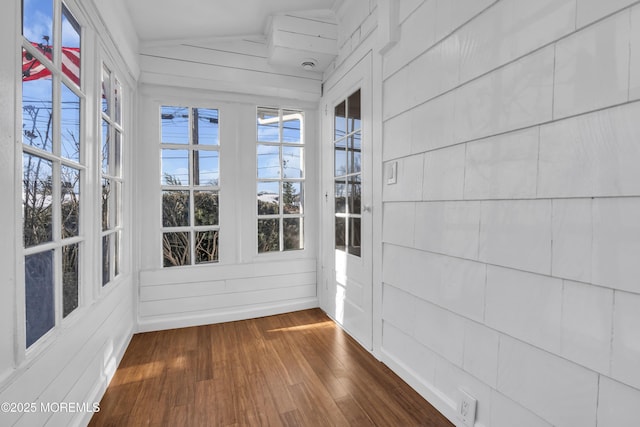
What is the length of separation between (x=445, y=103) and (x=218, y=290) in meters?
2.37

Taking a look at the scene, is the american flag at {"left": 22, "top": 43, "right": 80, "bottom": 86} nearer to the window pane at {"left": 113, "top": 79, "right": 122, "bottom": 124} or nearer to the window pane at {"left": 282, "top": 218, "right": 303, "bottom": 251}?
the window pane at {"left": 113, "top": 79, "right": 122, "bottom": 124}

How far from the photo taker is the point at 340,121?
2604mm

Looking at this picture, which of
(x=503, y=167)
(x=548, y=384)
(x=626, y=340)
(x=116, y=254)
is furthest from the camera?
(x=116, y=254)

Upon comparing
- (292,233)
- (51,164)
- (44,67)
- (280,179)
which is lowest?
(292,233)

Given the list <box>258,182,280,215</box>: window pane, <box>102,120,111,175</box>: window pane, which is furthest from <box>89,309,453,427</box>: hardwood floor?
<box>102,120,111,175</box>: window pane

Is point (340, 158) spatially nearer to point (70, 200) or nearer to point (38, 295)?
point (70, 200)

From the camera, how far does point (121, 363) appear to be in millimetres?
2029

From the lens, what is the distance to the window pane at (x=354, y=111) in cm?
233

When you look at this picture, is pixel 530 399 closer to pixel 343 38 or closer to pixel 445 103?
pixel 445 103

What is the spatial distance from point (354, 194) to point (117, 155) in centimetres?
172

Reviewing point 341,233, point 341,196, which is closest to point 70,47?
point 341,196

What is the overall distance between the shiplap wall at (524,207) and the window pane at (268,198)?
4.93ft

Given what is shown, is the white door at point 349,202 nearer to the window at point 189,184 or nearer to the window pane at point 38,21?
the window at point 189,184

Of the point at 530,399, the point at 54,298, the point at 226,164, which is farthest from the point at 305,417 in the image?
the point at 226,164
